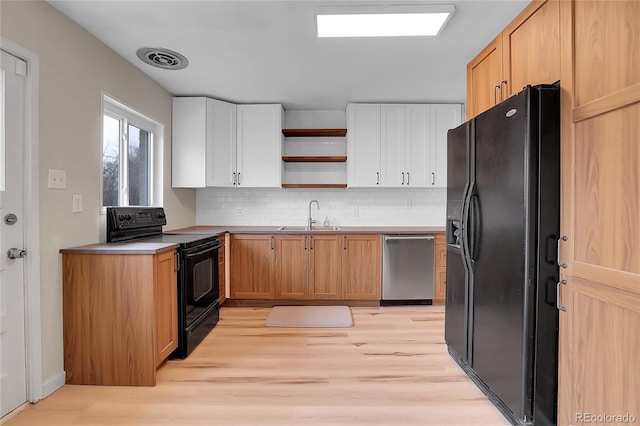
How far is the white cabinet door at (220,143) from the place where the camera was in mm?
3762

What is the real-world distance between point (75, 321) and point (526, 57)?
3.08 metres

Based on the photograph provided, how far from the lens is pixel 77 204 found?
2.24 meters

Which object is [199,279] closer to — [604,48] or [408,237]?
[408,237]

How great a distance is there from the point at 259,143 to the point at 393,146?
1.58 metres

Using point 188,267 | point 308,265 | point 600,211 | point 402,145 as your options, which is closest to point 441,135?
point 402,145

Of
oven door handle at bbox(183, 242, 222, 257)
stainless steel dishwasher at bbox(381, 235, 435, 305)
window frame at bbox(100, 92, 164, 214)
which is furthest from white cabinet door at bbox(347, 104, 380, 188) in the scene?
window frame at bbox(100, 92, 164, 214)

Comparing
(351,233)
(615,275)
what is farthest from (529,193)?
(351,233)

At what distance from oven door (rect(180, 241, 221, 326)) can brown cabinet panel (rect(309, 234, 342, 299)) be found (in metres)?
1.04

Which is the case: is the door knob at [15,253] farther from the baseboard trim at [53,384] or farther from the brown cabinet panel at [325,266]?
the brown cabinet panel at [325,266]

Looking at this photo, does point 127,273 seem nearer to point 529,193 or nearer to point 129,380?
point 129,380

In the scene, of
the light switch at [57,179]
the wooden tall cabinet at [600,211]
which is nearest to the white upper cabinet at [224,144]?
the light switch at [57,179]

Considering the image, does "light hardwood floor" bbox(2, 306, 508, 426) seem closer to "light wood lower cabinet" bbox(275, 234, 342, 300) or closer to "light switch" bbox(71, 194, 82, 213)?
"light wood lower cabinet" bbox(275, 234, 342, 300)

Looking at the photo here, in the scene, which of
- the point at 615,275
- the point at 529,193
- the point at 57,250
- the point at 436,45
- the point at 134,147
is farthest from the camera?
the point at 134,147

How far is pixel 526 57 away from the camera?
182cm
